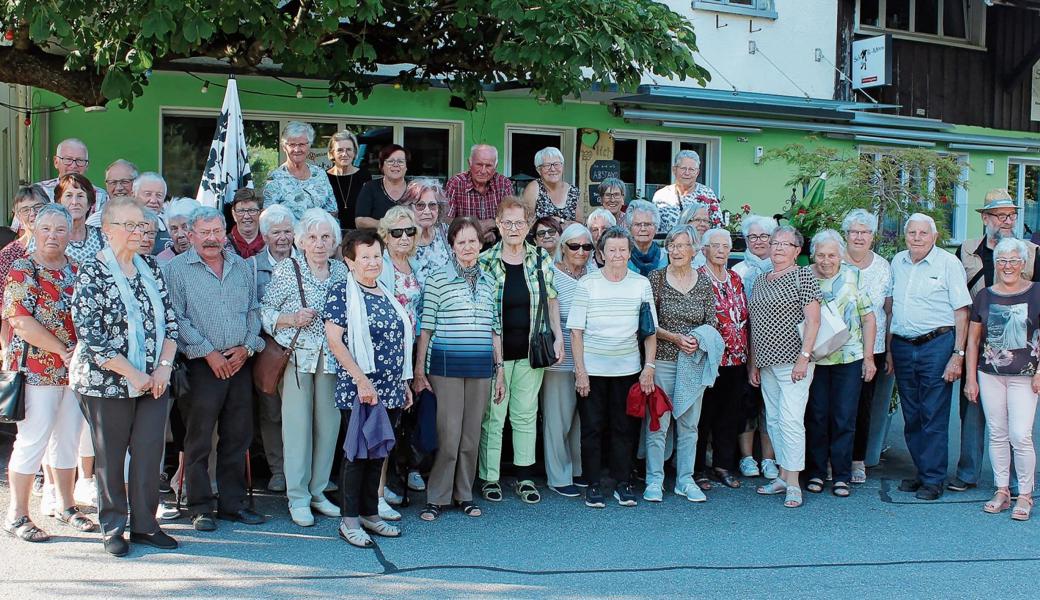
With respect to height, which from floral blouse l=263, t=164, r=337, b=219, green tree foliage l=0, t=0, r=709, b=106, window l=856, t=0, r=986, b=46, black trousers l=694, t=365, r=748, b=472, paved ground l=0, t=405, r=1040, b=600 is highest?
window l=856, t=0, r=986, b=46

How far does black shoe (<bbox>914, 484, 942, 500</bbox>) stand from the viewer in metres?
7.23

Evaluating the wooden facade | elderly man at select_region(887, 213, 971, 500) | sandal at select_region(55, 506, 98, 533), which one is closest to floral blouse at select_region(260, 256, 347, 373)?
sandal at select_region(55, 506, 98, 533)

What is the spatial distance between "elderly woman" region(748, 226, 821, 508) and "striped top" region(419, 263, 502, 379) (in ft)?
6.57

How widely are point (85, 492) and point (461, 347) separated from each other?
242cm

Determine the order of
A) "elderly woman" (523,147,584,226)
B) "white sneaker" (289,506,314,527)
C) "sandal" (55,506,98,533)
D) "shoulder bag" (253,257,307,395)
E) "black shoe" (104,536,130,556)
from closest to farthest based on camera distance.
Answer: "black shoe" (104,536,130,556), "sandal" (55,506,98,533), "white sneaker" (289,506,314,527), "shoulder bag" (253,257,307,395), "elderly woman" (523,147,584,226)

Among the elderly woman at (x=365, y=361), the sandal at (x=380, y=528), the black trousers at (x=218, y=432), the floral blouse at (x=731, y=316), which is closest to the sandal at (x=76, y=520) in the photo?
the black trousers at (x=218, y=432)

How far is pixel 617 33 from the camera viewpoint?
23.2 ft

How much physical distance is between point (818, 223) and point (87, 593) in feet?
22.2

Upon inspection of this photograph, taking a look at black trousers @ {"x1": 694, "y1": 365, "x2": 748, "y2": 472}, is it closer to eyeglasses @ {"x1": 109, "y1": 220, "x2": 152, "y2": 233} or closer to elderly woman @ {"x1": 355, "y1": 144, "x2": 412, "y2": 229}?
elderly woman @ {"x1": 355, "y1": 144, "x2": 412, "y2": 229}

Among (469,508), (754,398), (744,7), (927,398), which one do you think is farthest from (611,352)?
(744,7)

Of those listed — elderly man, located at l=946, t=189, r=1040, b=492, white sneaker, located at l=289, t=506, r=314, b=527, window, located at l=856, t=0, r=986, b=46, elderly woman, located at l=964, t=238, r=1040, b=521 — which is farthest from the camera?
window, located at l=856, t=0, r=986, b=46

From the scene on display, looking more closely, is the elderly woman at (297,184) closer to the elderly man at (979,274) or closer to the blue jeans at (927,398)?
the blue jeans at (927,398)

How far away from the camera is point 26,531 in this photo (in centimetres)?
573

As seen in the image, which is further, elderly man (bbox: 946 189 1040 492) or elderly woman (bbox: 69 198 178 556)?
elderly man (bbox: 946 189 1040 492)
